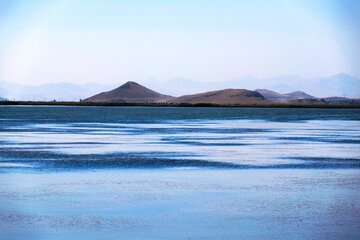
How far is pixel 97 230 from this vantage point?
14.0 meters

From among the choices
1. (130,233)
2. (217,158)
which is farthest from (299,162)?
(130,233)

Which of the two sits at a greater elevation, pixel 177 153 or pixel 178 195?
pixel 177 153

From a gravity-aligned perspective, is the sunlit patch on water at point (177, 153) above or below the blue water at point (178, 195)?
above

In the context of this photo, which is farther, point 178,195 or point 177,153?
point 177,153

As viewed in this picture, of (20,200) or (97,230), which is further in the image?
(20,200)

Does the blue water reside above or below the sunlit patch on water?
below

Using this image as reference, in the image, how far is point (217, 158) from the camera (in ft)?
98.2

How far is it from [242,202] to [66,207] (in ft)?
13.4

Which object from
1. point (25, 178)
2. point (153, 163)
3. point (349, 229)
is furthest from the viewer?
point (153, 163)

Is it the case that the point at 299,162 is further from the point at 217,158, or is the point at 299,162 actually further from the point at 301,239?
the point at 301,239

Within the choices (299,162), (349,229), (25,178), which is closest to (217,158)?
(299,162)

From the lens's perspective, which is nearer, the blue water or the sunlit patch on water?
the blue water

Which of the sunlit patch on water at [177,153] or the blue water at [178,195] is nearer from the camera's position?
the blue water at [178,195]

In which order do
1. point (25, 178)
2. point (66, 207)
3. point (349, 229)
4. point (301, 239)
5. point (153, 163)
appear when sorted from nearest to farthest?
1. point (301, 239)
2. point (349, 229)
3. point (66, 207)
4. point (25, 178)
5. point (153, 163)
